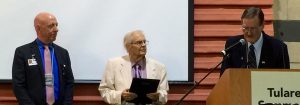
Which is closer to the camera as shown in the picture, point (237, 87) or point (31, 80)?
point (237, 87)

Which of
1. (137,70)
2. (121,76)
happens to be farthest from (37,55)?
(137,70)

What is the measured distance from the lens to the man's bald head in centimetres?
500

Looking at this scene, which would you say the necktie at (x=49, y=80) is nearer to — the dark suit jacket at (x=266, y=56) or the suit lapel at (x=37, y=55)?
the suit lapel at (x=37, y=55)

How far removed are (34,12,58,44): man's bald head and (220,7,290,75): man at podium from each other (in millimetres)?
1611

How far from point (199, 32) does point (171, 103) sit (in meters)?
0.81

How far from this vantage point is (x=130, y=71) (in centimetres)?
521

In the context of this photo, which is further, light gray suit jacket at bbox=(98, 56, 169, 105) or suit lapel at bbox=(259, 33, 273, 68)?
light gray suit jacket at bbox=(98, 56, 169, 105)

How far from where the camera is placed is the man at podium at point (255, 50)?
4336 millimetres

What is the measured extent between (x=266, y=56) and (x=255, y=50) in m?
0.10

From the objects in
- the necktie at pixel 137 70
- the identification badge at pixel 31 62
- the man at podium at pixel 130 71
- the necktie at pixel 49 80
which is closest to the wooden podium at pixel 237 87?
the man at podium at pixel 130 71

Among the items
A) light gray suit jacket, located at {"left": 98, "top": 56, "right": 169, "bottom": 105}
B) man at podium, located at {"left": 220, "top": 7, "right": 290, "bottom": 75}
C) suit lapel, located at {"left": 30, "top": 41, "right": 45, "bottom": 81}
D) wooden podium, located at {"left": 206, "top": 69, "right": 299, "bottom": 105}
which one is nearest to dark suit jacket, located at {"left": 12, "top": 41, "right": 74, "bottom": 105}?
suit lapel, located at {"left": 30, "top": 41, "right": 45, "bottom": 81}

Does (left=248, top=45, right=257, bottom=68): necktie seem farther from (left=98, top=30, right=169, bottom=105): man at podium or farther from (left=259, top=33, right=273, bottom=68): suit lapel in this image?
(left=98, top=30, right=169, bottom=105): man at podium

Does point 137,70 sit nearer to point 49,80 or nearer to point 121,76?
point 121,76

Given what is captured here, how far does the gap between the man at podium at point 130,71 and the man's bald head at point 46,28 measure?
2.17 feet
